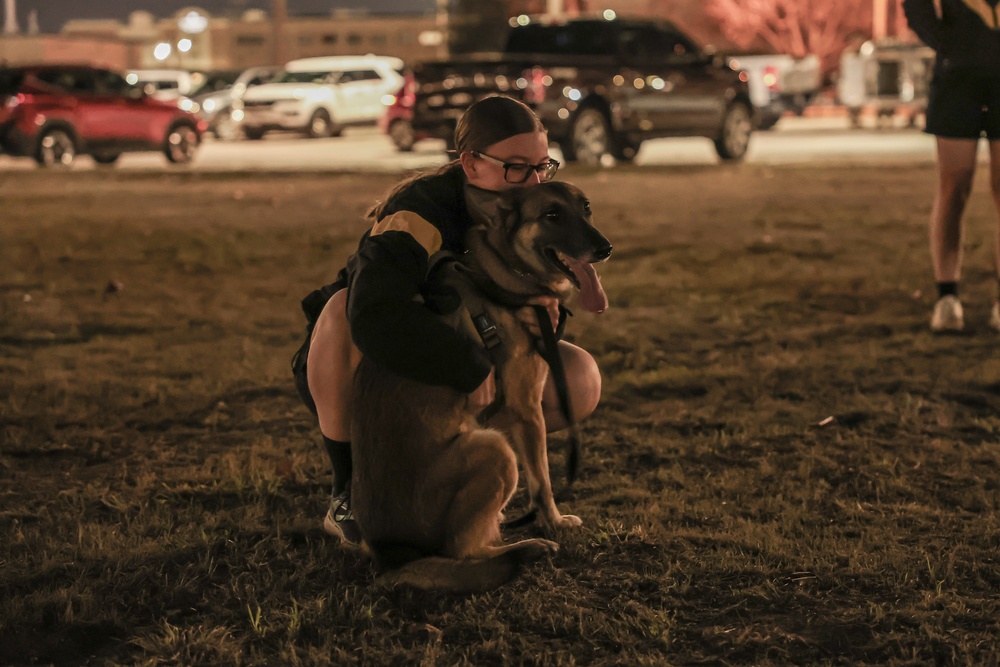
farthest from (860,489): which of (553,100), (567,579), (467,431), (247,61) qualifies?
(247,61)

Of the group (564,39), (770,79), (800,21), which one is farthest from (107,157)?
(800,21)

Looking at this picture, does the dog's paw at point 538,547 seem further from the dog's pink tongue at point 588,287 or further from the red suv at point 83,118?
the red suv at point 83,118

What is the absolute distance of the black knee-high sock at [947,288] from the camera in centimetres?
662

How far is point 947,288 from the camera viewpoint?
6.63 metres

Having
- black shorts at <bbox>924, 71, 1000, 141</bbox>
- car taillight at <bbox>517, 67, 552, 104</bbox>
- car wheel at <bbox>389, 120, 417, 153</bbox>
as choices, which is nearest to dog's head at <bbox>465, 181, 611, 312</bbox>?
black shorts at <bbox>924, 71, 1000, 141</bbox>

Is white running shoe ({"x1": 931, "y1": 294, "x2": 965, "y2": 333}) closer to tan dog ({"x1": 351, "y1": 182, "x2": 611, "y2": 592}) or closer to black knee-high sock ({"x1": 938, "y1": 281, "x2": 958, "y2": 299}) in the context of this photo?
black knee-high sock ({"x1": 938, "y1": 281, "x2": 958, "y2": 299})

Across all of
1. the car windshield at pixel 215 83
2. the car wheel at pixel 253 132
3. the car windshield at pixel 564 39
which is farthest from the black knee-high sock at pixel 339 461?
the car windshield at pixel 215 83

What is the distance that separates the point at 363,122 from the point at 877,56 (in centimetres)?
1156

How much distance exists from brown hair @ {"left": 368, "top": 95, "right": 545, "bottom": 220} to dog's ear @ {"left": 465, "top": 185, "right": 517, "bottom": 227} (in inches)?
4.5

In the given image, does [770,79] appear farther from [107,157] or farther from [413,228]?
[413,228]

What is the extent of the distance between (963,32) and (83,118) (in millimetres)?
15033

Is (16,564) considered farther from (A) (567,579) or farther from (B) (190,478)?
(A) (567,579)

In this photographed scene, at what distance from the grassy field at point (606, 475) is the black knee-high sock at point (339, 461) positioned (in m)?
0.20

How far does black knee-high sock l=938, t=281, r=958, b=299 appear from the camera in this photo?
662cm
